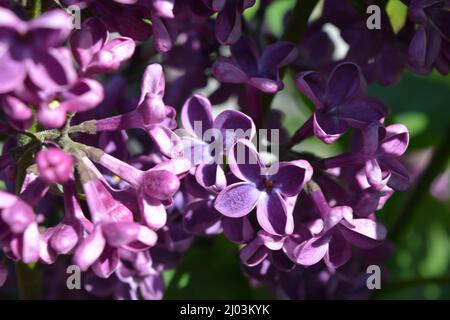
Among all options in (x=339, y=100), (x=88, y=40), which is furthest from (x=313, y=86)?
(x=88, y=40)

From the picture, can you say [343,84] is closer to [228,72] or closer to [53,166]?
[228,72]

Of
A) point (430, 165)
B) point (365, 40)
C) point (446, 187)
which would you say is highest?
point (365, 40)

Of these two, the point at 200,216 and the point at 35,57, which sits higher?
the point at 35,57

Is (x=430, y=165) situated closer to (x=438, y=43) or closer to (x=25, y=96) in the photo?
(x=438, y=43)

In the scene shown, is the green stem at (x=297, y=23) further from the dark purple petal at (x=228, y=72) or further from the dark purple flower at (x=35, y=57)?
the dark purple flower at (x=35, y=57)

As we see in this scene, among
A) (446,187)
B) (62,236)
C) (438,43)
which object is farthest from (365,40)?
(446,187)

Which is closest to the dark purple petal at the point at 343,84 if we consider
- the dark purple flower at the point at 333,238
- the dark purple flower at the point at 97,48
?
the dark purple flower at the point at 333,238
